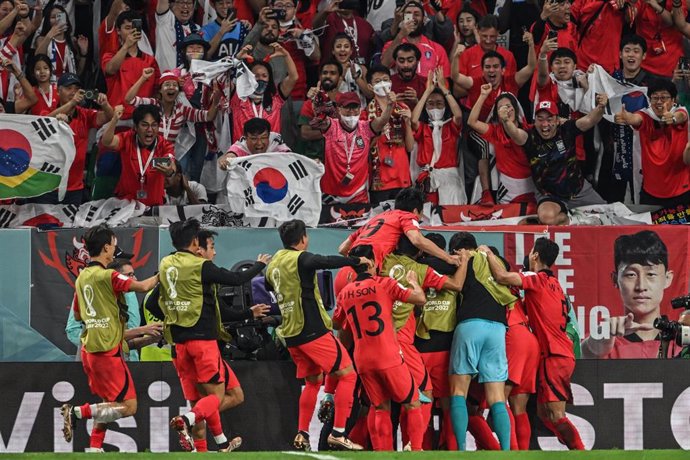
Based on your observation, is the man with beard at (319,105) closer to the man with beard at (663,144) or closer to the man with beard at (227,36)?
the man with beard at (227,36)

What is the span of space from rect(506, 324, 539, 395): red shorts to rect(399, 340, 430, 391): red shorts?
0.74 metres

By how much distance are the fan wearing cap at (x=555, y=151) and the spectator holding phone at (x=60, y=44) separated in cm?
504

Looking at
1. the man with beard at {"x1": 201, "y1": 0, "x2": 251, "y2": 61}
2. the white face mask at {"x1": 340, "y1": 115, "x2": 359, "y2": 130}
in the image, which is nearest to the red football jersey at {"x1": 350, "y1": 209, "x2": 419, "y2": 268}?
the white face mask at {"x1": 340, "y1": 115, "x2": 359, "y2": 130}

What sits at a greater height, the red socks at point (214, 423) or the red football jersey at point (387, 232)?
the red football jersey at point (387, 232)

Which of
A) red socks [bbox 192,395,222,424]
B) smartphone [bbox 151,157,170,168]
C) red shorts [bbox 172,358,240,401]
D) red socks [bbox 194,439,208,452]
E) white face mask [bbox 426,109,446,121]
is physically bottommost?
red socks [bbox 194,439,208,452]

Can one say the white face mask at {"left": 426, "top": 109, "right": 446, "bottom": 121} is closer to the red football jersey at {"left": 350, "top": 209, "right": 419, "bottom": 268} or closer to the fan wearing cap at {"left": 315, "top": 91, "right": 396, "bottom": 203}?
the fan wearing cap at {"left": 315, "top": 91, "right": 396, "bottom": 203}

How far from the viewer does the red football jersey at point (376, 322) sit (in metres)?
11.1

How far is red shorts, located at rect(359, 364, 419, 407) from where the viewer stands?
11.1 meters

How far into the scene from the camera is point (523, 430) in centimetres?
1191

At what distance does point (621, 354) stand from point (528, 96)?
3.71m

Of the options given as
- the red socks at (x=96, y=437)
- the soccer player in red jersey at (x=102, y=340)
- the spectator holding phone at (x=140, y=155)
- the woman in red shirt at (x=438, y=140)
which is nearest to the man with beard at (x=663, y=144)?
the woman in red shirt at (x=438, y=140)

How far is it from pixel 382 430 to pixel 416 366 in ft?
2.01

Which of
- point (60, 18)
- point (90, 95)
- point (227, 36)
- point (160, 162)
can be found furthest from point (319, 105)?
point (60, 18)

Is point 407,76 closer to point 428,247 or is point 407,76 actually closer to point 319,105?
point 319,105
